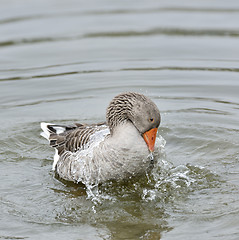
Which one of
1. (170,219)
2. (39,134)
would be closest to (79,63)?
(39,134)

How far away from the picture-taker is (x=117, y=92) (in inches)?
509

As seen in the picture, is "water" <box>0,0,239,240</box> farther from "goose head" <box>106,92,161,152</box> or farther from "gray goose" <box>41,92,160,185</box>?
"goose head" <box>106,92,161,152</box>

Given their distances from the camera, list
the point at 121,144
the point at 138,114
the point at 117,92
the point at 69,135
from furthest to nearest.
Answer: the point at 117,92 → the point at 69,135 → the point at 121,144 → the point at 138,114

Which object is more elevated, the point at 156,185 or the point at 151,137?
the point at 151,137

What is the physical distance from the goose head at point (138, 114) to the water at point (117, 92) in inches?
30.8

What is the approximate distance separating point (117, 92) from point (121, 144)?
4.85m

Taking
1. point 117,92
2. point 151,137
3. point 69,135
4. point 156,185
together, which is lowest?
point 156,185

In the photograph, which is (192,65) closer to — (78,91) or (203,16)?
(78,91)

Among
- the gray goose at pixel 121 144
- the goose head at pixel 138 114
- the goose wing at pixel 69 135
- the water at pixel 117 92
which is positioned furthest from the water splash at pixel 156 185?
the goose wing at pixel 69 135

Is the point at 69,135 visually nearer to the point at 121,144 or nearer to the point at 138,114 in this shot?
the point at 121,144

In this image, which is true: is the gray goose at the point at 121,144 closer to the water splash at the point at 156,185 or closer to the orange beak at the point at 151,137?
the orange beak at the point at 151,137

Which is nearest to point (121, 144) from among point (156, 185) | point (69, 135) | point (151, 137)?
point (151, 137)

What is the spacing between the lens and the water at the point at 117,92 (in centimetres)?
763

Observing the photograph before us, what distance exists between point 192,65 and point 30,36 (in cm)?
573
